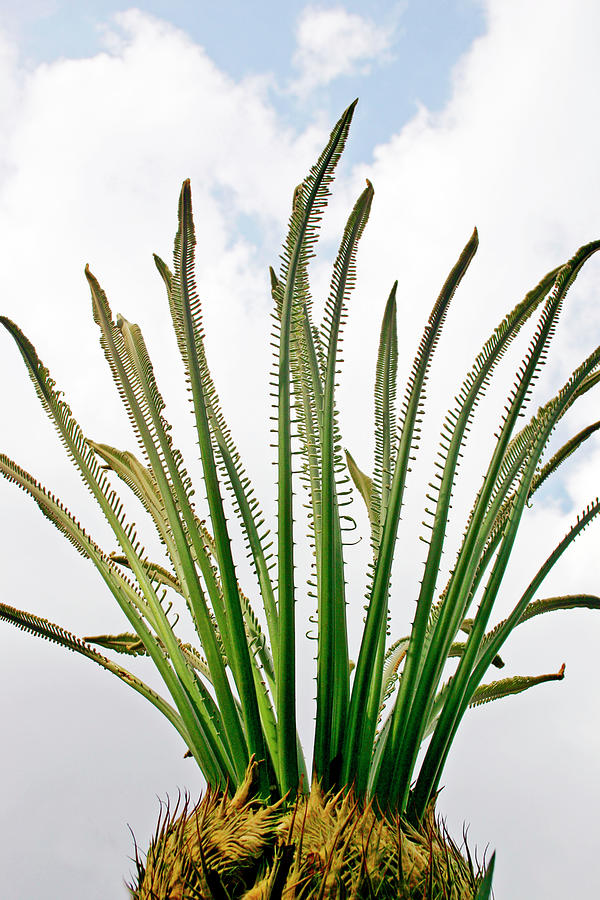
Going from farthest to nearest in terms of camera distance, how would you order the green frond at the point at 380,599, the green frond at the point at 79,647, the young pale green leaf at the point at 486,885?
1. the green frond at the point at 79,647
2. the green frond at the point at 380,599
3. the young pale green leaf at the point at 486,885

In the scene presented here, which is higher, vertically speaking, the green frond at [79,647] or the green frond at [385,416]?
the green frond at [385,416]

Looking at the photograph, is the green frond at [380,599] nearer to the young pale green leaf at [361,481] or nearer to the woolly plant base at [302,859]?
the woolly plant base at [302,859]

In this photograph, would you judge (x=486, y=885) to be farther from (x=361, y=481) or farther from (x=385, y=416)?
(x=361, y=481)

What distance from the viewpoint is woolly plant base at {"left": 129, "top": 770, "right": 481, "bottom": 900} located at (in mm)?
2949

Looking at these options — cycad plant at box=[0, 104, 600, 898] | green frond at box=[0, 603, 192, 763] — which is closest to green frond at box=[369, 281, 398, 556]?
cycad plant at box=[0, 104, 600, 898]

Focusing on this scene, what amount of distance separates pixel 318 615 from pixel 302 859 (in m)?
1.10

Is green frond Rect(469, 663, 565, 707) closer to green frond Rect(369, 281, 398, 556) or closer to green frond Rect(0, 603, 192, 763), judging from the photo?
green frond Rect(369, 281, 398, 556)

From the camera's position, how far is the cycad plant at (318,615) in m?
3.11

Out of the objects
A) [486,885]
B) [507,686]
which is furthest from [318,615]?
[507,686]

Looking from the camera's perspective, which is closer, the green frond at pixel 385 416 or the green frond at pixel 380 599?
the green frond at pixel 380 599

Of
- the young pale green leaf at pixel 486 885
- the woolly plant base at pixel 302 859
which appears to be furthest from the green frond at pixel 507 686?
the young pale green leaf at pixel 486 885

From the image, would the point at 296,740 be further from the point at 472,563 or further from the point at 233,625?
the point at 472,563

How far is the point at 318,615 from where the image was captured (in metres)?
3.65

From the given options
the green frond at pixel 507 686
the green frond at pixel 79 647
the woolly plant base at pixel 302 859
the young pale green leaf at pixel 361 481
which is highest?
the young pale green leaf at pixel 361 481
